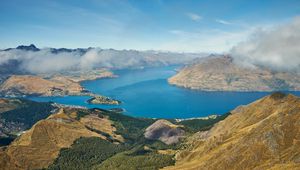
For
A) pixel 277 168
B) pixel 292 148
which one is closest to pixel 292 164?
pixel 277 168

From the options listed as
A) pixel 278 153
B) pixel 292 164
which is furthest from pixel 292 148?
pixel 292 164

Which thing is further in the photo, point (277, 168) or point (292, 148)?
point (292, 148)

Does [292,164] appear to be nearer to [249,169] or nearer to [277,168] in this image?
[277,168]

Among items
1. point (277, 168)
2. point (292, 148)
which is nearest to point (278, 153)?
point (292, 148)

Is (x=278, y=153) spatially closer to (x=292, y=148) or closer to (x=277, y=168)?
(x=292, y=148)

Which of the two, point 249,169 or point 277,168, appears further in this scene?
point 249,169

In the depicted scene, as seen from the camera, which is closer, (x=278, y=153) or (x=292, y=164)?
(x=292, y=164)
